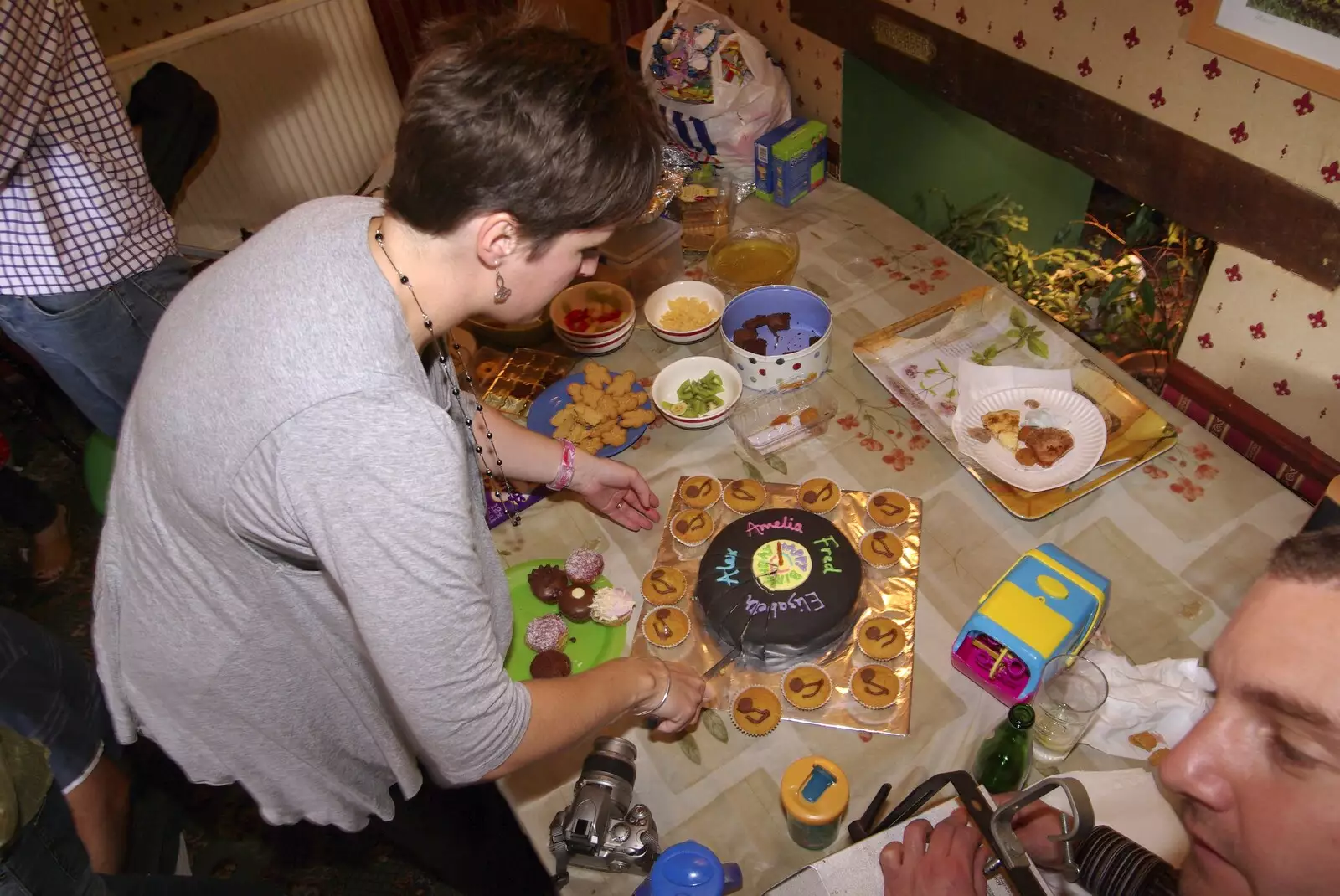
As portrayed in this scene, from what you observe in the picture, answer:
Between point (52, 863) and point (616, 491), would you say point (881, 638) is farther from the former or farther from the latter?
point (52, 863)

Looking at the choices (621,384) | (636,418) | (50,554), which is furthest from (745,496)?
(50,554)

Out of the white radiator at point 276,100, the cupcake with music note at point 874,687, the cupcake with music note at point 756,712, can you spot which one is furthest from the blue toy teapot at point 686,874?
the white radiator at point 276,100

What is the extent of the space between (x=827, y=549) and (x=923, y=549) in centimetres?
22

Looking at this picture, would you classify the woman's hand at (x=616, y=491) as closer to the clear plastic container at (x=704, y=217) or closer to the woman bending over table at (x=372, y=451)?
the woman bending over table at (x=372, y=451)

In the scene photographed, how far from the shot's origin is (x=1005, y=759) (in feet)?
3.66

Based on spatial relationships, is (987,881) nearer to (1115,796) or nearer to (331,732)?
(1115,796)

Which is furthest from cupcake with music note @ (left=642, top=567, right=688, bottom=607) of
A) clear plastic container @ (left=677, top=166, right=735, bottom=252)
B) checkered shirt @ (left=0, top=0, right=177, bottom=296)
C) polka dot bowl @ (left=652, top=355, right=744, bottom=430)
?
checkered shirt @ (left=0, top=0, right=177, bottom=296)

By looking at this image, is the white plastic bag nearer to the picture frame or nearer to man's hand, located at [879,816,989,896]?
the picture frame

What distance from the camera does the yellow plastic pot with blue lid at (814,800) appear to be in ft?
3.51

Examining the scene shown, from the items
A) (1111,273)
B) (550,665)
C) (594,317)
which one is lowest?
(1111,273)

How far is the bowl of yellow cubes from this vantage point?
1880 millimetres

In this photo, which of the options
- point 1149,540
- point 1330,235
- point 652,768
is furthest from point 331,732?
point 1330,235

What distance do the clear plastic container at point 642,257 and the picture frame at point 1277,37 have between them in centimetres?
109

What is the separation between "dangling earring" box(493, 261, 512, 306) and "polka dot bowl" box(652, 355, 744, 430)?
69 cm
